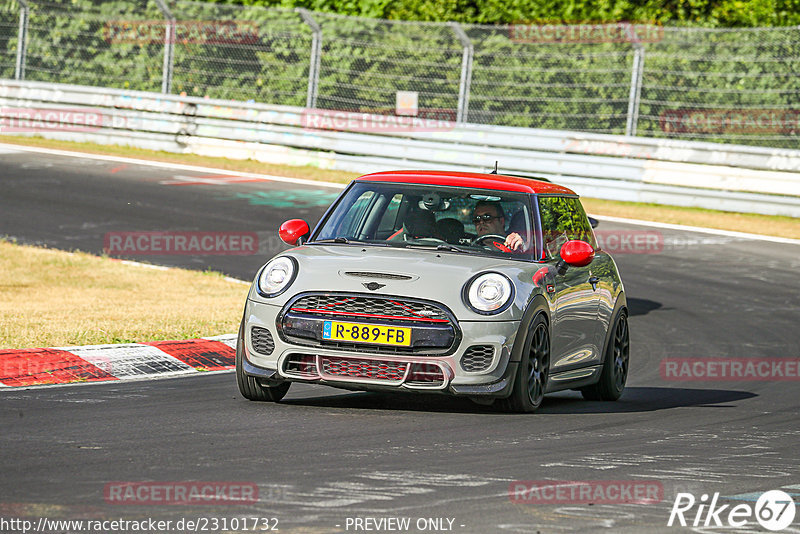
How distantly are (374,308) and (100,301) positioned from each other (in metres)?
5.87

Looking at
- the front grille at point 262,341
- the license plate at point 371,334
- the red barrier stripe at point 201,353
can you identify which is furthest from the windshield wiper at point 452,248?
the red barrier stripe at point 201,353

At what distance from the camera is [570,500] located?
5699 mm

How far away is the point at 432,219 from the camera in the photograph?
876 cm

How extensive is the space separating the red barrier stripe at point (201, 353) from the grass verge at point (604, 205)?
37.4 feet

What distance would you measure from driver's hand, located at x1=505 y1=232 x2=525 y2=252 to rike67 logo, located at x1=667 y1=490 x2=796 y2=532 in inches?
116

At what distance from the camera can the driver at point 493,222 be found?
8680mm

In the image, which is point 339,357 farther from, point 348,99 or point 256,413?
Result: point 348,99

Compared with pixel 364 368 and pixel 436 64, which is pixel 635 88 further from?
pixel 364 368

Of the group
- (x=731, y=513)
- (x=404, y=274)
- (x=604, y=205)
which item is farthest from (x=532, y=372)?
(x=604, y=205)

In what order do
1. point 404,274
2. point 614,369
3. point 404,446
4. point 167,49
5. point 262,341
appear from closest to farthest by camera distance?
point 404,446 < point 404,274 < point 262,341 < point 614,369 < point 167,49

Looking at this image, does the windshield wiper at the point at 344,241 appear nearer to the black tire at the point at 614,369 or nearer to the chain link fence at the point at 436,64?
the black tire at the point at 614,369

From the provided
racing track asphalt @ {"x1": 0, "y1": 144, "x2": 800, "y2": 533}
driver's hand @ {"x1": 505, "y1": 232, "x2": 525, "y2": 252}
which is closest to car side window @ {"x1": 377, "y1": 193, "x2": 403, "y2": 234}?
driver's hand @ {"x1": 505, "y1": 232, "x2": 525, "y2": 252}

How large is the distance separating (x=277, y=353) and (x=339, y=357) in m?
0.39

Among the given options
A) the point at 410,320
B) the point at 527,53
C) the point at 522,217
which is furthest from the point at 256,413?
the point at 527,53
